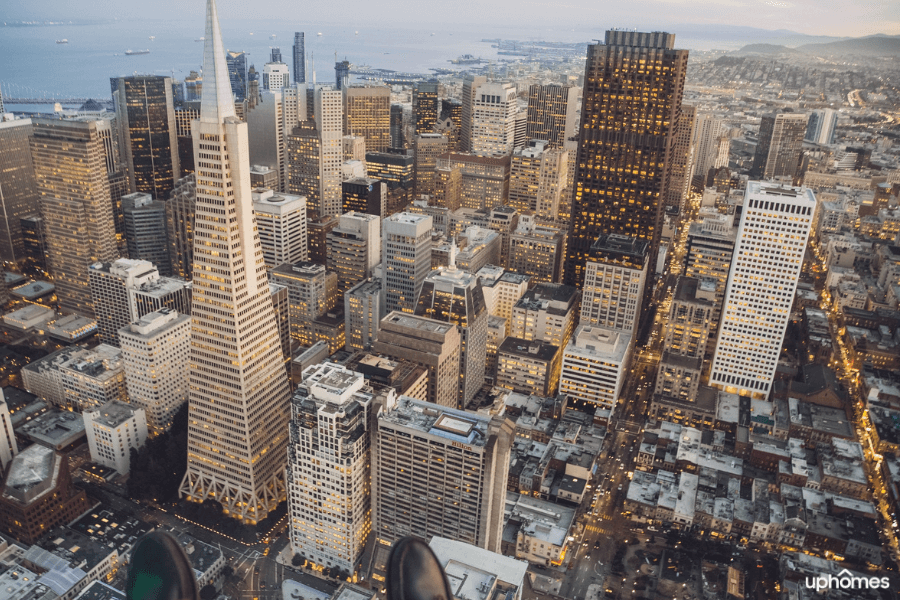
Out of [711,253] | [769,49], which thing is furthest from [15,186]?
[769,49]

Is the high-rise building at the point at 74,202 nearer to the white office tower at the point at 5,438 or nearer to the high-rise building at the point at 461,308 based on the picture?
the white office tower at the point at 5,438

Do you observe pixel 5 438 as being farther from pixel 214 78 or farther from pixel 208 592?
pixel 214 78

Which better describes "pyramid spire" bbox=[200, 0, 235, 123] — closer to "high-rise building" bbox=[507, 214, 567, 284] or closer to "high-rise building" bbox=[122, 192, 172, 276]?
"high-rise building" bbox=[507, 214, 567, 284]

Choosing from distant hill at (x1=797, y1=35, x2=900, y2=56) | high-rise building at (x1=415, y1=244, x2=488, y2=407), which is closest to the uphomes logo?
high-rise building at (x1=415, y1=244, x2=488, y2=407)

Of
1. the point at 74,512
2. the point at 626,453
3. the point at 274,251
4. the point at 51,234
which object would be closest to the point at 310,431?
the point at 74,512

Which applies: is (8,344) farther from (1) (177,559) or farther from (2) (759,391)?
(2) (759,391)

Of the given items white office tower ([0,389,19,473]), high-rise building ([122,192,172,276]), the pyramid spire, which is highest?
the pyramid spire
